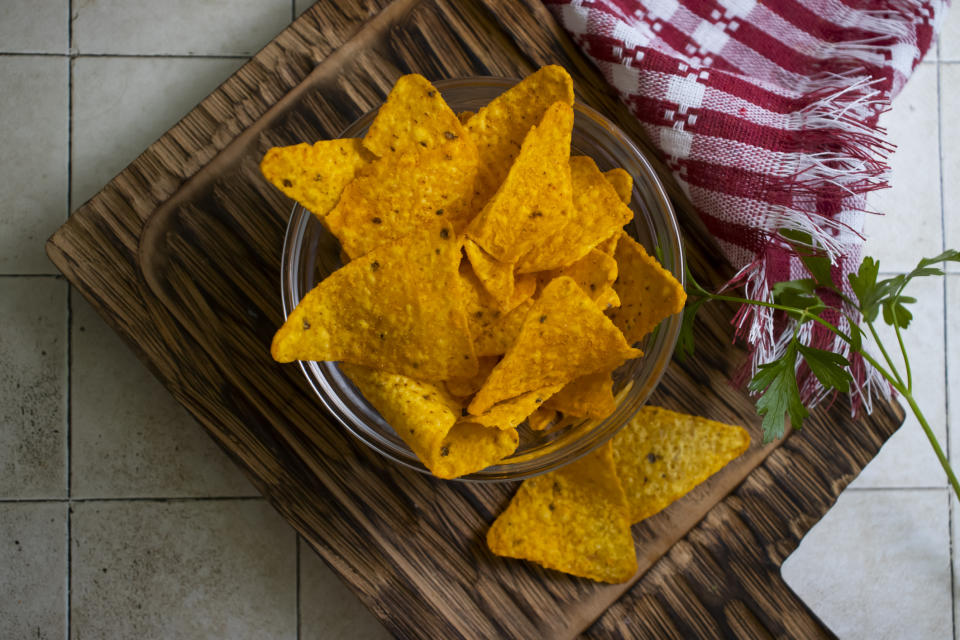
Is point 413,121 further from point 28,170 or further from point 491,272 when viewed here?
point 28,170

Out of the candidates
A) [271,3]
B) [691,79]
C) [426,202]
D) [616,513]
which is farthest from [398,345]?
[271,3]

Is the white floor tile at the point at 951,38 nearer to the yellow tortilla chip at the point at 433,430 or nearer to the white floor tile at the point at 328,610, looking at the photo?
the yellow tortilla chip at the point at 433,430

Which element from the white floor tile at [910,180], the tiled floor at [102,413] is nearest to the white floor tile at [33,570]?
the tiled floor at [102,413]

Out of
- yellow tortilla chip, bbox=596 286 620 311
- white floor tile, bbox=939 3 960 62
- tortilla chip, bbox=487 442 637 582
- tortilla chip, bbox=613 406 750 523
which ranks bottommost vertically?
tortilla chip, bbox=487 442 637 582

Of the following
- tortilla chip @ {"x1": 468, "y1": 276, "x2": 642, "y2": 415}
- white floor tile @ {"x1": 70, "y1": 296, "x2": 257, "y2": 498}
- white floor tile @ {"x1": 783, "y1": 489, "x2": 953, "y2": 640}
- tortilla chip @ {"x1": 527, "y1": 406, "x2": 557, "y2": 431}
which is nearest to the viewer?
tortilla chip @ {"x1": 468, "y1": 276, "x2": 642, "y2": 415}

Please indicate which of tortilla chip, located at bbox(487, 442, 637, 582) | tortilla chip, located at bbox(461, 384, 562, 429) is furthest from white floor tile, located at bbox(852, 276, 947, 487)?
tortilla chip, located at bbox(461, 384, 562, 429)

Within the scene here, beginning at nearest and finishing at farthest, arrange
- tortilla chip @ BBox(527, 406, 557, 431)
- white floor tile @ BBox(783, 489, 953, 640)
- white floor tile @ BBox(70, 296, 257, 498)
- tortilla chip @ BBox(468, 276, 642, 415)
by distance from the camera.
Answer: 1. tortilla chip @ BBox(468, 276, 642, 415)
2. tortilla chip @ BBox(527, 406, 557, 431)
3. white floor tile @ BBox(70, 296, 257, 498)
4. white floor tile @ BBox(783, 489, 953, 640)

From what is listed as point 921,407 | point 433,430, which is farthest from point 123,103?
point 921,407

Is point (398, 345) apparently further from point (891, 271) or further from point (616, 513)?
point (891, 271)

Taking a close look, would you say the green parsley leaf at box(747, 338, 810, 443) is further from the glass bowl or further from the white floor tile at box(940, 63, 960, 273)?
the white floor tile at box(940, 63, 960, 273)
